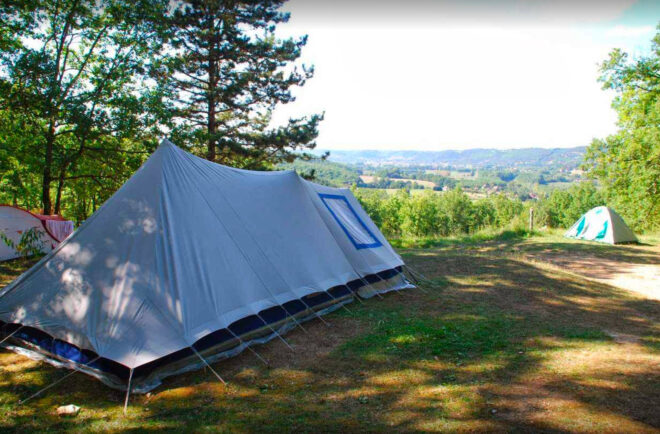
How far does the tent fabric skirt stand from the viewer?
11.9 feet

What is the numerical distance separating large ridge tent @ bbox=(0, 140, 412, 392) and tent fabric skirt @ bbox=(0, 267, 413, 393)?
0.01 meters

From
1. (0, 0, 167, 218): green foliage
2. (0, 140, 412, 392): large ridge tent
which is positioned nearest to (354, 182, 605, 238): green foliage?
(0, 0, 167, 218): green foliage

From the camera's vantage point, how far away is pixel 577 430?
280 centimetres

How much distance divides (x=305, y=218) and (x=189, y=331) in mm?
2885

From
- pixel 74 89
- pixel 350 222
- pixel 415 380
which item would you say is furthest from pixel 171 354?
pixel 74 89

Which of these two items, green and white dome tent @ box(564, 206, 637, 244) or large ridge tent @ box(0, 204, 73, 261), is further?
green and white dome tent @ box(564, 206, 637, 244)

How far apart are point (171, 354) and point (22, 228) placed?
8.18 meters

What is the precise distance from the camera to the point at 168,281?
3984mm

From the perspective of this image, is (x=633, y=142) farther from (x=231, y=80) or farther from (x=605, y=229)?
(x=231, y=80)

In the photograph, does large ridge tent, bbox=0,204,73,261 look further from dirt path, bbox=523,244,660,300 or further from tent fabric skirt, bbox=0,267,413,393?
dirt path, bbox=523,244,660,300

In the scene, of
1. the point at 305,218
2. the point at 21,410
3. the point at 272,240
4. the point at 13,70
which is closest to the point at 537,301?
the point at 305,218

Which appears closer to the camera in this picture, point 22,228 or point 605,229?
point 22,228

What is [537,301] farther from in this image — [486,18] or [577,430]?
[486,18]

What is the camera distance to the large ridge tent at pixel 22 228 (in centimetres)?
919
